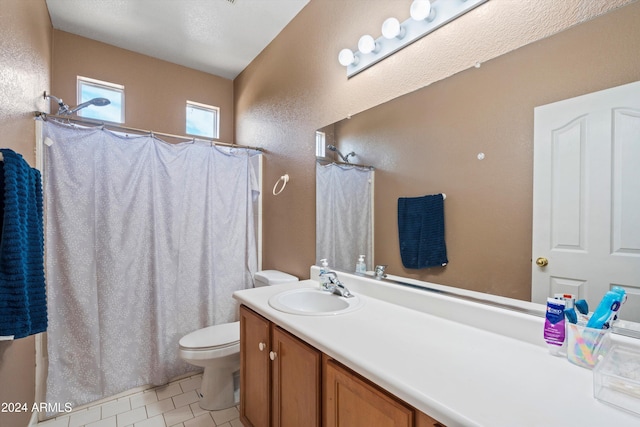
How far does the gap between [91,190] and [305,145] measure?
150 centimetres

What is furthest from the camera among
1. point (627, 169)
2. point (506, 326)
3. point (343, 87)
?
point (343, 87)

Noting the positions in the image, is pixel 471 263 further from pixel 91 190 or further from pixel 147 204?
pixel 91 190

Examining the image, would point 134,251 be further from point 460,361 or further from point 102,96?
point 460,361

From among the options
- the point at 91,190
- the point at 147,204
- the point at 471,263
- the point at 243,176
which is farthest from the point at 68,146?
the point at 471,263

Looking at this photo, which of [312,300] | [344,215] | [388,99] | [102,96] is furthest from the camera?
[102,96]

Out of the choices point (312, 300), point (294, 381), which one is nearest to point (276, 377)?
point (294, 381)

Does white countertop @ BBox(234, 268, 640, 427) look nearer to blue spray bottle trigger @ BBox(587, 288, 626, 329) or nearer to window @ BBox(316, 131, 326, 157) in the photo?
blue spray bottle trigger @ BBox(587, 288, 626, 329)

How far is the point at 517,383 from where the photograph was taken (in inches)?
28.7

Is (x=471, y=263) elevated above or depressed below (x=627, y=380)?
above

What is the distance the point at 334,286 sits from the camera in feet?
5.19

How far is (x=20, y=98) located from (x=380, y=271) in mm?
2051

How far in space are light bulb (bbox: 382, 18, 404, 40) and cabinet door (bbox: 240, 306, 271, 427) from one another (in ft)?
4.79

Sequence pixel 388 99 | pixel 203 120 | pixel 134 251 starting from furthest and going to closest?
pixel 203 120
pixel 134 251
pixel 388 99

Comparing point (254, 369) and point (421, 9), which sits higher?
point (421, 9)
